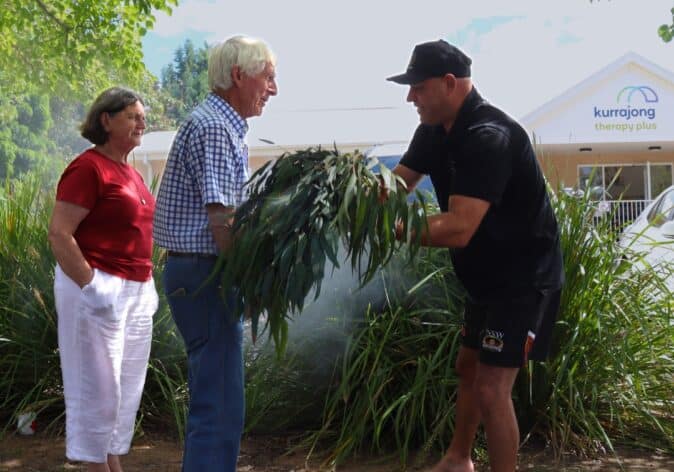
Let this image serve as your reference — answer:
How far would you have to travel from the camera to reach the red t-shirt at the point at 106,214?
12.0ft

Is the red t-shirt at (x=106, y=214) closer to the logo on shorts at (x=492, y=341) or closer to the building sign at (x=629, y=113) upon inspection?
the logo on shorts at (x=492, y=341)

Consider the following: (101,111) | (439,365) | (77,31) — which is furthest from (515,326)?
(77,31)

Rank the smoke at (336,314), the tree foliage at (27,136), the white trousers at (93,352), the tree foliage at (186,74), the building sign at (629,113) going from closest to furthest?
1. the white trousers at (93,352)
2. the smoke at (336,314)
3. the building sign at (629,113)
4. the tree foliage at (27,136)
5. the tree foliage at (186,74)

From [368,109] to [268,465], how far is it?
23074mm

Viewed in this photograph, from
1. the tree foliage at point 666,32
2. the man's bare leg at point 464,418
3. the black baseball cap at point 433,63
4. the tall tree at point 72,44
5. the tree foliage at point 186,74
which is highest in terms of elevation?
the tree foliage at point 186,74

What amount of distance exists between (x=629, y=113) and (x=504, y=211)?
2073 cm

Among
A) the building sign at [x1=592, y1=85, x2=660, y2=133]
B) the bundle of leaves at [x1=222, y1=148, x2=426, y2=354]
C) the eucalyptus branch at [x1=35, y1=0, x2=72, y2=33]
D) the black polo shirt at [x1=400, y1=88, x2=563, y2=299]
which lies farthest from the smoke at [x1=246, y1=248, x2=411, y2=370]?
the building sign at [x1=592, y1=85, x2=660, y2=133]

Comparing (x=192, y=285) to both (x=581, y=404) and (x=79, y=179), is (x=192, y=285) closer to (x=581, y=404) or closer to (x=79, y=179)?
(x=79, y=179)

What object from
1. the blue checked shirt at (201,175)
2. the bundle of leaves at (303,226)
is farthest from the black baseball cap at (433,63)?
the blue checked shirt at (201,175)

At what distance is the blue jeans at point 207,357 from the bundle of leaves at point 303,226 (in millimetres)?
136

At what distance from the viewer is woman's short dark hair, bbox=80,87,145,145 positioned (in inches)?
152

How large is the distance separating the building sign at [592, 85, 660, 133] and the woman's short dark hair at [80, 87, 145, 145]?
20.4 meters

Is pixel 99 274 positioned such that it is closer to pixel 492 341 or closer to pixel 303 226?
pixel 303 226

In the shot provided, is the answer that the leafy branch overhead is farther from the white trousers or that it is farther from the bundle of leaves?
the bundle of leaves
